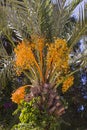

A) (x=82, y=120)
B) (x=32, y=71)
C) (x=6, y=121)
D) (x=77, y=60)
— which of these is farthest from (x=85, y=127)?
(x=32, y=71)

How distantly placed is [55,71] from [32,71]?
691 mm

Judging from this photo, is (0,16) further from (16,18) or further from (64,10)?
(64,10)

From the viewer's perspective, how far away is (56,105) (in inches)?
410

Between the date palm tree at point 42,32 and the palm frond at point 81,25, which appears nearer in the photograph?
the date palm tree at point 42,32

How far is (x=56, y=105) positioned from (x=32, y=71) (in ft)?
4.33

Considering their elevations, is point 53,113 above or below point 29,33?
below

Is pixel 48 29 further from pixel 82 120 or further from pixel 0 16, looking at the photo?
pixel 82 120

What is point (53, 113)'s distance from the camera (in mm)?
10438

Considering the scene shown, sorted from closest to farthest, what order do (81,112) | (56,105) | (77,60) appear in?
(56,105)
(77,60)
(81,112)

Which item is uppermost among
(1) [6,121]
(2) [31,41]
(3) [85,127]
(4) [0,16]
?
(4) [0,16]

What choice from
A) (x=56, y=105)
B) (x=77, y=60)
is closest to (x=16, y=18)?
(x=77, y=60)

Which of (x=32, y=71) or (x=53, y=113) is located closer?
(x=53, y=113)

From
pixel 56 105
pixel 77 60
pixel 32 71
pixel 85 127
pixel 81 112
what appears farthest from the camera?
pixel 81 112

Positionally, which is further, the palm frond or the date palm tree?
the palm frond
